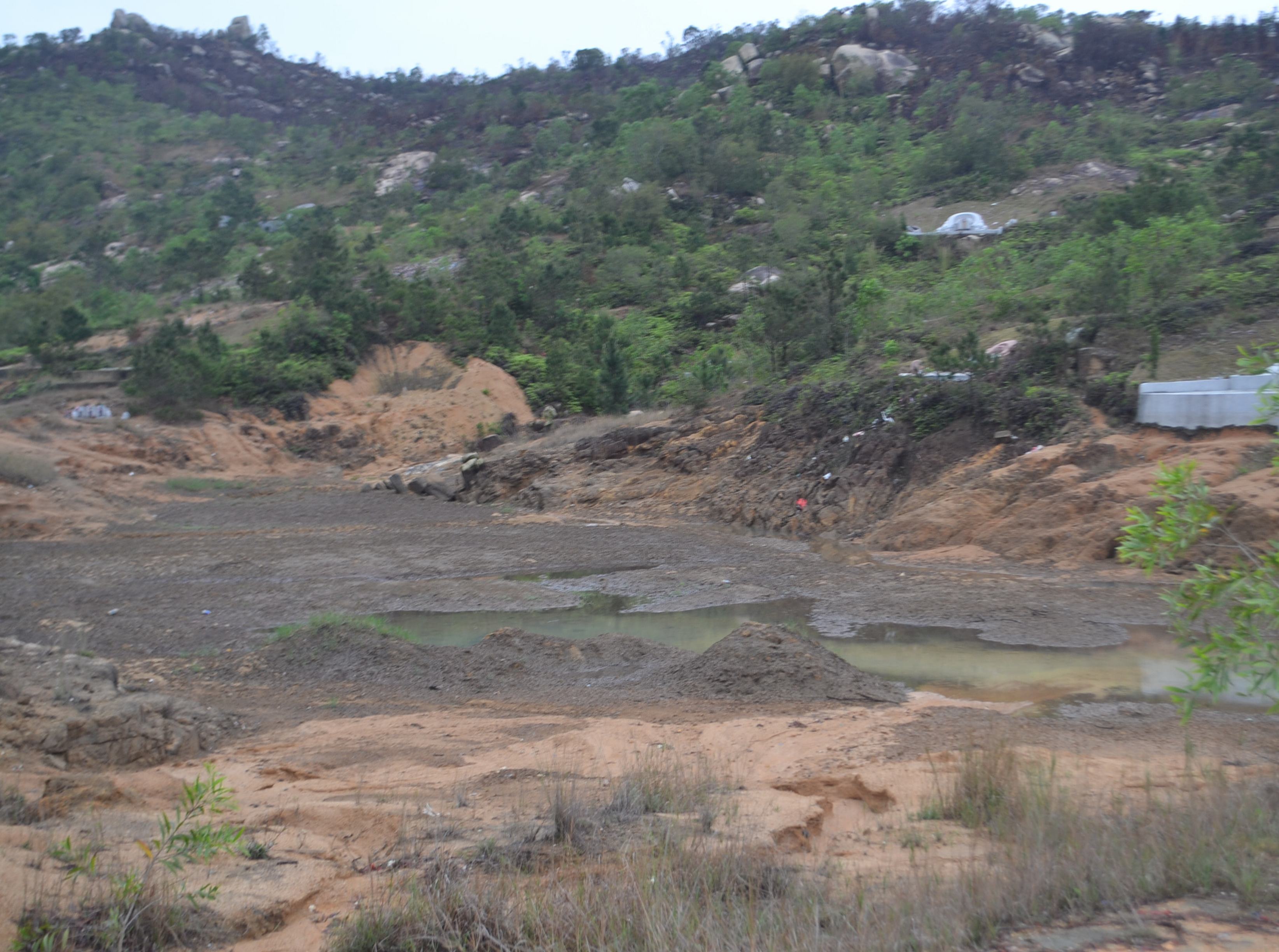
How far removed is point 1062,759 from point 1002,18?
7261 cm

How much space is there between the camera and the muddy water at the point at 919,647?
902cm

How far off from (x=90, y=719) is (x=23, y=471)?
17.7m

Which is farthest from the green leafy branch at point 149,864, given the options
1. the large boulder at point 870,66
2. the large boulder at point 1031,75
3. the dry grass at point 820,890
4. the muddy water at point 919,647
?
the large boulder at point 1031,75

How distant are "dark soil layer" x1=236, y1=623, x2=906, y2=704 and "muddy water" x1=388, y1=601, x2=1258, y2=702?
97 cm

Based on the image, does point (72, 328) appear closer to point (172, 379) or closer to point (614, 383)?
point (172, 379)

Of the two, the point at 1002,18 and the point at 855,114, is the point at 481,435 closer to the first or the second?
the point at 855,114

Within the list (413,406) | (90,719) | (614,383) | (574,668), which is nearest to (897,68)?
(614,383)

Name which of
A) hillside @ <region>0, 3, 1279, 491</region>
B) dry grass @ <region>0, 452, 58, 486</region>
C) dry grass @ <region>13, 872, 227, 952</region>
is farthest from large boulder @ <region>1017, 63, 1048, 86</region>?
dry grass @ <region>13, 872, 227, 952</region>

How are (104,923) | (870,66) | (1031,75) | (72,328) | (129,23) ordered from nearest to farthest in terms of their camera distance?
(104,923) → (72,328) → (1031,75) → (870,66) → (129,23)

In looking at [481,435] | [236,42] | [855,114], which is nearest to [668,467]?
[481,435]

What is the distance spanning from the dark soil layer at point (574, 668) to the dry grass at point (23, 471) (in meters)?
14.5

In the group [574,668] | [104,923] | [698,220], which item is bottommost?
[574,668]

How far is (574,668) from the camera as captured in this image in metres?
9.85

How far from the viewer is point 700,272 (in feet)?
133
